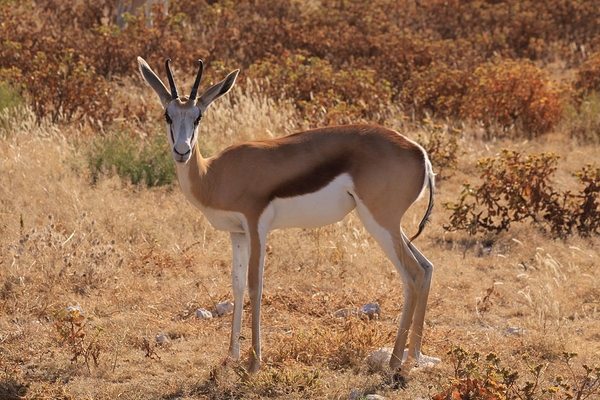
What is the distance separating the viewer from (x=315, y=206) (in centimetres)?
560

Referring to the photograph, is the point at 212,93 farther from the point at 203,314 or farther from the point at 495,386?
the point at 495,386

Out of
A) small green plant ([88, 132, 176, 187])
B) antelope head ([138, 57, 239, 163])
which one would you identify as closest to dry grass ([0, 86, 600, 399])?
small green plant ([88, 132, 176, 187])

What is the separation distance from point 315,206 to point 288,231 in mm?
2796

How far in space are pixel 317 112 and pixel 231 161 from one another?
17.4ft

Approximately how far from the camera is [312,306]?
22.6 ft

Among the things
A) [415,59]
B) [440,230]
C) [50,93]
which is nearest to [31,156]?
[50,93]

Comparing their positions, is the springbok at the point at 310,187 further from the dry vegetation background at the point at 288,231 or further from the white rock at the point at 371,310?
the white rock at the point at 371,310

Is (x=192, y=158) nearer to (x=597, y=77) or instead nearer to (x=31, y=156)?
(x=31, y=156)

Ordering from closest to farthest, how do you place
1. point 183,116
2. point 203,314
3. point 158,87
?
point 183,116 < point 158,87 < point 203,314

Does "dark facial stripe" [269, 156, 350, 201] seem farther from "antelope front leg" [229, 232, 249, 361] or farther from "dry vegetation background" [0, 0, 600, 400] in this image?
"dry vegetation background" [0, 0, 600, 400]

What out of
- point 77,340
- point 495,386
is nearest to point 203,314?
point 77,340

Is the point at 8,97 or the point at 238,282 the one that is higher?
the point at 8,97

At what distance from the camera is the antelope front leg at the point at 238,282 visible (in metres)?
5.75

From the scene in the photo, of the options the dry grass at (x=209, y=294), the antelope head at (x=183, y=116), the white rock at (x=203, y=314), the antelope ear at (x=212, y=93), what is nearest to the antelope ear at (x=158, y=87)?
the antelope head at (x=183, y=116)
